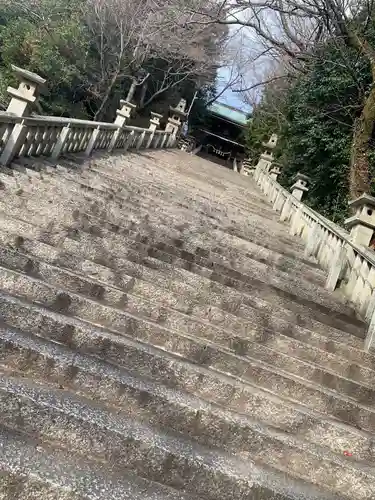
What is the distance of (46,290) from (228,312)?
1.50 meters

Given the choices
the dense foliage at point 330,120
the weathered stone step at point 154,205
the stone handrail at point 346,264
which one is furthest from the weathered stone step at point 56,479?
the dense foliage at point 330,120

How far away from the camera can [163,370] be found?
3.25 meters

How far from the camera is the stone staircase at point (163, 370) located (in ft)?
8.09

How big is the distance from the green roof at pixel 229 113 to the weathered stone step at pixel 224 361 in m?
35.4

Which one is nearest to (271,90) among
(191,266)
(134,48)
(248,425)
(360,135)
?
(134,48)

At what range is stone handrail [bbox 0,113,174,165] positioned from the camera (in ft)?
21.9

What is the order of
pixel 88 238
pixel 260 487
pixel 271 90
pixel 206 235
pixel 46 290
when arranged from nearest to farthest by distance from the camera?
pixel 260 487 → pixel 46 290 → pixel 88 238 → pixel 206 235 → pixel 271 90

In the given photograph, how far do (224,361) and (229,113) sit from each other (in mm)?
40011

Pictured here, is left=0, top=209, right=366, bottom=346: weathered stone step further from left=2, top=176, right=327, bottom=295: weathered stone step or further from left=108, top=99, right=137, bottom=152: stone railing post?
left=108, top=99, right=137, bottom=152: stone railing post

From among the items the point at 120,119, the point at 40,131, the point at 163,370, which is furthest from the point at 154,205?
the point at 120,119

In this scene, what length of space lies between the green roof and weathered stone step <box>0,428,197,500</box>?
3682cm

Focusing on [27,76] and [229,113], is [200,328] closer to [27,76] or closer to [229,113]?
[27,76]

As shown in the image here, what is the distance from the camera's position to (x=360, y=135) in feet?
40.7

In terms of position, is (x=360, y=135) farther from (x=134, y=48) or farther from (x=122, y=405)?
(x=134, y=48)
